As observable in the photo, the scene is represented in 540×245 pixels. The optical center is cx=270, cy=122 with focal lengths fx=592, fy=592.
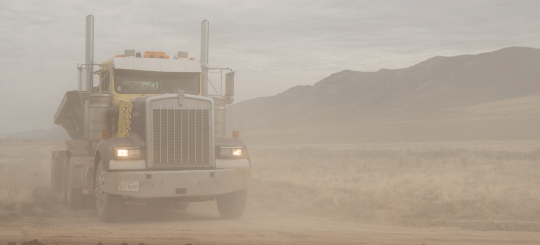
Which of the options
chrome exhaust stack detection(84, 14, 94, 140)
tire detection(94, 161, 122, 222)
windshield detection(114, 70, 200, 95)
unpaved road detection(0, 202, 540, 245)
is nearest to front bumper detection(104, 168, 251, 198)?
tire detection(94, 161, 122, 222)

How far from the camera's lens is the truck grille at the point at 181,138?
38.0ft

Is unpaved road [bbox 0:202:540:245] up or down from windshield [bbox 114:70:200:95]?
down

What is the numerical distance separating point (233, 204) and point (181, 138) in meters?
2.01

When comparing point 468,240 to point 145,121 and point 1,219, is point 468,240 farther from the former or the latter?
point 1,219

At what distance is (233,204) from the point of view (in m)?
12.7

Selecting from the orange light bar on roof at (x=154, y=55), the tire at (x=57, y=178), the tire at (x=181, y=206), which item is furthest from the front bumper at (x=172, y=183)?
the tire at (x=57, y=178)

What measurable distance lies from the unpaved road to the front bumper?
0.63 meters

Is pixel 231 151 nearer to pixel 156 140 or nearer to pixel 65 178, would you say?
pixel 156 140

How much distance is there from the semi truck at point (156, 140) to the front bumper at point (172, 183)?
19 mm

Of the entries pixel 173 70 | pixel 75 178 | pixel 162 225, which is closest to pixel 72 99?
pixel 75 178

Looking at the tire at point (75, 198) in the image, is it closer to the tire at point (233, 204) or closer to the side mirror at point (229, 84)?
the tire at point (233, 204)

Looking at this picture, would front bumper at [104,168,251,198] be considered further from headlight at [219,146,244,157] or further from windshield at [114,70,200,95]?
windshield at [114,70,200,95]

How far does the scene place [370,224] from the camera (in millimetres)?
12633

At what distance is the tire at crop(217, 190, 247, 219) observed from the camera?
1267 centimetres
